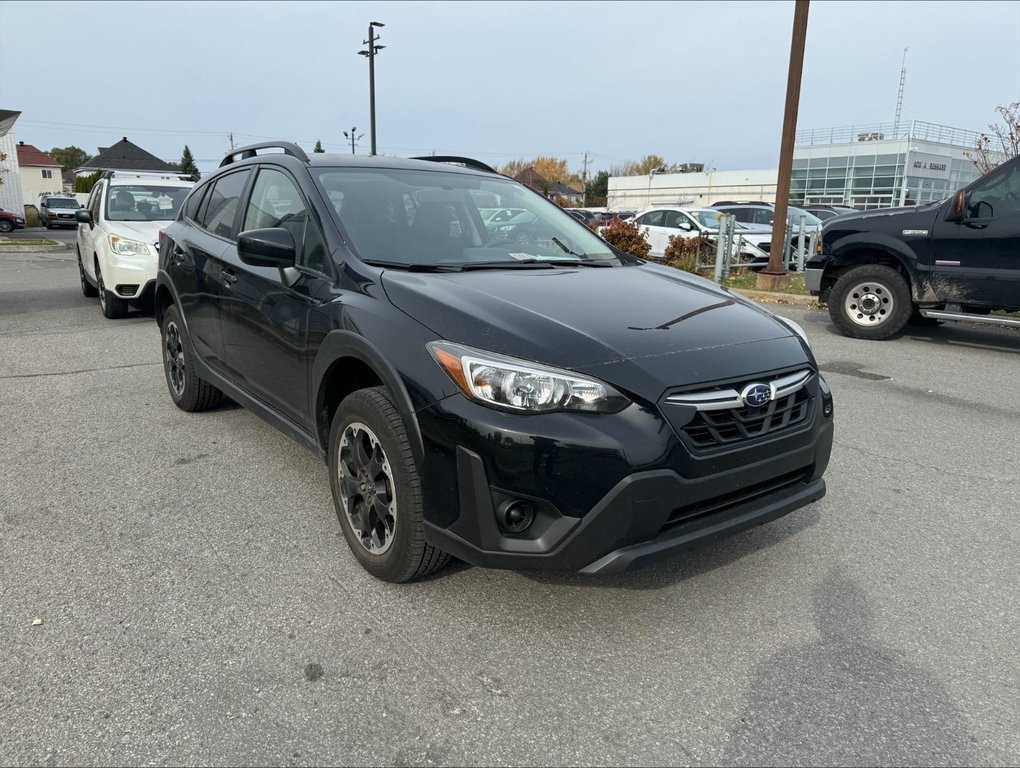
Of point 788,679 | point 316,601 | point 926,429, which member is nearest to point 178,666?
point 316,601

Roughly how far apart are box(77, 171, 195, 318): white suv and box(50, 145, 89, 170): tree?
4820 inches

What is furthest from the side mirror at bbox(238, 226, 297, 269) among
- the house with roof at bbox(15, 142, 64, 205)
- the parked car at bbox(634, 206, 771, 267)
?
the house with roof at bbox(15, 142, 64, 205)

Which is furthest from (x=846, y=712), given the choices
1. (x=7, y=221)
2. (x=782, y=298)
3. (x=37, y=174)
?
(x=37, y=174)

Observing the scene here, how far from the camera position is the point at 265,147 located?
4312mm

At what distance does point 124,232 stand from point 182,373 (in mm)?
4567

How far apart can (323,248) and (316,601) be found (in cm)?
150

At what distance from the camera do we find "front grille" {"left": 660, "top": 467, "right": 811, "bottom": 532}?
2490 mm

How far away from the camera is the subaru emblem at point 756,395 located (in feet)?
8.47

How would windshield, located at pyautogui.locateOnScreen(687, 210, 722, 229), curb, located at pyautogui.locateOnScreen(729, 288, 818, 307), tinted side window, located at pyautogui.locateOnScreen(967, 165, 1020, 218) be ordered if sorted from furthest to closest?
windshield, located at pyautogui.locateOnScreen(687, 210, 722, 229) < curb, located at pyautogui.locateOnScreen(729, 288, 818, 307) < tinted side window, located at pyautogui.locateOnScreen(967, 165, 1020, 218)

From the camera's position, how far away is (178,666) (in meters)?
2.43

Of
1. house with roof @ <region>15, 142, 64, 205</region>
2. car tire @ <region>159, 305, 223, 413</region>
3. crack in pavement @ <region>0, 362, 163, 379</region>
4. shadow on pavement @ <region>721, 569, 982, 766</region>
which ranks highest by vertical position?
house with roof @ <region>15, 142, 64, 205</region>

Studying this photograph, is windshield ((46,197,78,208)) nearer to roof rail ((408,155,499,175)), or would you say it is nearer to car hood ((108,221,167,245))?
car hood ((108,221,167,245))

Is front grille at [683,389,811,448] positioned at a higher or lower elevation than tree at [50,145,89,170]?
lower

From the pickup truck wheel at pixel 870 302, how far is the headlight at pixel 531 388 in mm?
6974
